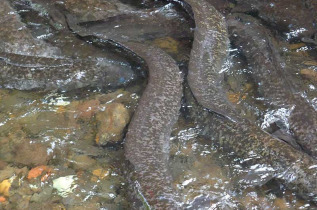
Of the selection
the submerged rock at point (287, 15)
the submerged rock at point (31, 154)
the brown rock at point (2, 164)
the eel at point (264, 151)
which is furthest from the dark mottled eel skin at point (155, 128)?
the submerged rock at point (287, 15)

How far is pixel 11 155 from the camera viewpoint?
4051 mm

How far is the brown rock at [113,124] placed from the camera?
4164 millimetres

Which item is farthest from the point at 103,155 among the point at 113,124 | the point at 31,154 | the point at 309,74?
the point at 309,74

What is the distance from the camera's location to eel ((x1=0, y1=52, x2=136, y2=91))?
187 inches

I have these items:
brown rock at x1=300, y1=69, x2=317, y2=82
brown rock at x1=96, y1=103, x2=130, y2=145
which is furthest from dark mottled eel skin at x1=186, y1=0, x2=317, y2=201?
brown rock at x1=300, y1=69, x2=317, y2=82

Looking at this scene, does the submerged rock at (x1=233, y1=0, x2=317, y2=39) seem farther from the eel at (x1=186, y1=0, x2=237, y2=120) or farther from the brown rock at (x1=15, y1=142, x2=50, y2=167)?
the brown rock at (x1=15, y1=142, x2=50, y2=167)

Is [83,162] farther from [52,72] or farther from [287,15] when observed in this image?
[287,15]

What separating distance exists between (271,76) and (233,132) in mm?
1276

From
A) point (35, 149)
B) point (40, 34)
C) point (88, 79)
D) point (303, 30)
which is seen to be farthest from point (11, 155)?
point (303, 30)

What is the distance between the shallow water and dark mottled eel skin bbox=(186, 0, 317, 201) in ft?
0.40

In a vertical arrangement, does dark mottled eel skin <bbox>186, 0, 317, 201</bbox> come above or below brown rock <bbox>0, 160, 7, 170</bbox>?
above

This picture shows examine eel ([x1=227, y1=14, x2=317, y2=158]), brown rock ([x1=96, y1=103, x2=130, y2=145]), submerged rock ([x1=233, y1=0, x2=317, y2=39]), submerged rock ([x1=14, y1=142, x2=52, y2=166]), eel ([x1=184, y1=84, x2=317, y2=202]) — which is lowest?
submerged rock ([x1=14, y1=142, x2=52, y2=166])

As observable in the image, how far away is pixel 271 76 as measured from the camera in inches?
190

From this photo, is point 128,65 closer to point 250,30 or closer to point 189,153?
point 189,153
